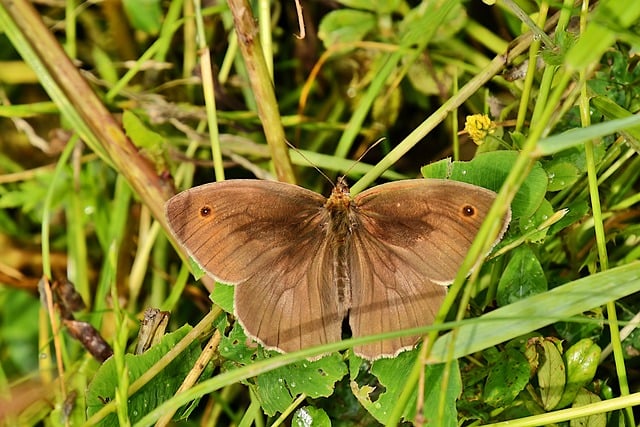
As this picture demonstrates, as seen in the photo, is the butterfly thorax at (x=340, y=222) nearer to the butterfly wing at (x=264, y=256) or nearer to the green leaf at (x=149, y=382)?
the butterfly wing at (x=264, y=256)

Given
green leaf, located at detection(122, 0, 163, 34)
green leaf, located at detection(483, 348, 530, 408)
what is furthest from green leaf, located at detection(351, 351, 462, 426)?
green leaf, located at detection(122, 0, 163, 34)

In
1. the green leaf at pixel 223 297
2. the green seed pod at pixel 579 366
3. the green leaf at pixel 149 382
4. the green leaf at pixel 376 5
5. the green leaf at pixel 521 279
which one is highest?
the green leaf at pixel 376 5

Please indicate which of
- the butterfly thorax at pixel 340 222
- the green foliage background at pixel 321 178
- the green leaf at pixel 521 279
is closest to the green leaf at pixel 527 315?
the green foliage background at pixel 321 178

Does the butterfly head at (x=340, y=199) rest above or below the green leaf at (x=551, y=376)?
above

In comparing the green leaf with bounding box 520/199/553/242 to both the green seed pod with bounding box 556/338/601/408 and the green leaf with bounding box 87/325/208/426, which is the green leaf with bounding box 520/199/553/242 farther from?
the green leaf with bounding box 87/325/208/426

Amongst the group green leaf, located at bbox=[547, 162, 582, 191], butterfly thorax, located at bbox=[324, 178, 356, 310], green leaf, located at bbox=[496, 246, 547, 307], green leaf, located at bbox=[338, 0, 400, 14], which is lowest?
green leaf, located at bbox=[496, 246, 547, 307]

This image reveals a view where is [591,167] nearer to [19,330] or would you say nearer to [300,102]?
[300,102]

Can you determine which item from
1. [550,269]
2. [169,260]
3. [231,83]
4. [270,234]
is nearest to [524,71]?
[550,269]

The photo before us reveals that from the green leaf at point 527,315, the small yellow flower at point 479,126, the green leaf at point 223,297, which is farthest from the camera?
the small yellow flower at point 479,126
